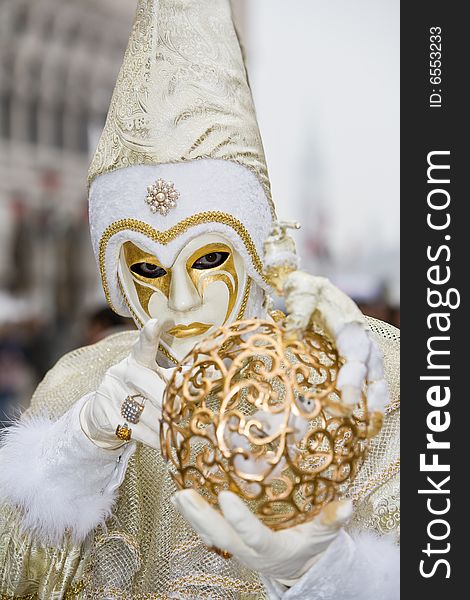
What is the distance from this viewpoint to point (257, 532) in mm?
1254

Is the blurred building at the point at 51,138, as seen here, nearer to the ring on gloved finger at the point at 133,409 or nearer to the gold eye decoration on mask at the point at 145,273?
the gold eye decoration on mask at the point at 145,273

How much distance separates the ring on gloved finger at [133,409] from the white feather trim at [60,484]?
11 cm

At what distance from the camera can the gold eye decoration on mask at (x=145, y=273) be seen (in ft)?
5.62

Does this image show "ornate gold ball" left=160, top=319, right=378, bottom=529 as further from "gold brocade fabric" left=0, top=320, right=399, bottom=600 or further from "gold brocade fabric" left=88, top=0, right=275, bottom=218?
"gold brocade fabric" left=88, top=0, right=275, bottom=218

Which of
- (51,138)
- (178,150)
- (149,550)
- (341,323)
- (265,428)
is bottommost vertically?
(51,138)

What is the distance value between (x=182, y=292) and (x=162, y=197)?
16cm

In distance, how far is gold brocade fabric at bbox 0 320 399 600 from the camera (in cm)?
169

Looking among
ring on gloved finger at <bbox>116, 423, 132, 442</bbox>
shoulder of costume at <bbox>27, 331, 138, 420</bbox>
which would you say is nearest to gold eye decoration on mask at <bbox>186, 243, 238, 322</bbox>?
ring on gloved finger at <bbox>116, 423, 132, 442</bbox>

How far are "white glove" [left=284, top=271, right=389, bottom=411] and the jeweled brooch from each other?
0.39 m

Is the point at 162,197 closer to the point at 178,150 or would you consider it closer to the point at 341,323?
the point at 178,150

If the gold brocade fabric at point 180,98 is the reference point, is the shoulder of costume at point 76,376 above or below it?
below

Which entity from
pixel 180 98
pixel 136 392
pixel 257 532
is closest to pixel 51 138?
pixel 180 98

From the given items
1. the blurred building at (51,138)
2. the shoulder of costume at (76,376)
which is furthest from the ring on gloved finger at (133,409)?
the blurred building at (51,138)

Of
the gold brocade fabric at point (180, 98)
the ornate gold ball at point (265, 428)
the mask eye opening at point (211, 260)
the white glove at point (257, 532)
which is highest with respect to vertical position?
the gold brocade fabric at point (180, 98)
